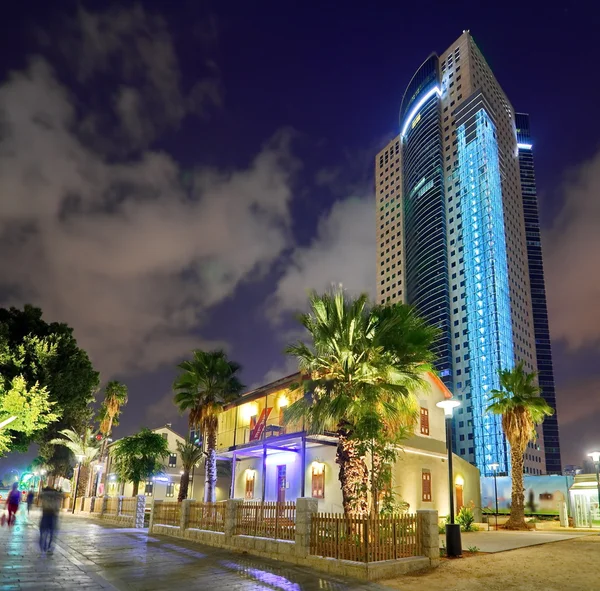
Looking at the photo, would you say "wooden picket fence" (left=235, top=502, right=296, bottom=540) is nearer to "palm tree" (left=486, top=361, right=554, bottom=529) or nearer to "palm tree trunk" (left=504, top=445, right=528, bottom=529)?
"palm tree trunk" (left=504, top=445, right=528, bottom=529)

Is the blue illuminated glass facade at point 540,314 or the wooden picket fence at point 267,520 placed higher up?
the blue illuminated glass facade at point 540,314

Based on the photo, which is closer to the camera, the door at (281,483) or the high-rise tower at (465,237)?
the door at (281,483)

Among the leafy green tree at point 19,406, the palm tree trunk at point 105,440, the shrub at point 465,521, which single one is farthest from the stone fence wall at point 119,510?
the shrub at point 465,521

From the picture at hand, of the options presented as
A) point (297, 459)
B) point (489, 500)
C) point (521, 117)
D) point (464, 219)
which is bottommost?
point (489, 500)

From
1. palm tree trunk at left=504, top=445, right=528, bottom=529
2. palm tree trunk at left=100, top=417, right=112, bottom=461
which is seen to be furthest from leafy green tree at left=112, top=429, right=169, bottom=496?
palm tree trunk at left=504, top=445, right=528, bottom=529

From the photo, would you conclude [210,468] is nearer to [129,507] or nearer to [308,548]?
[129,507]

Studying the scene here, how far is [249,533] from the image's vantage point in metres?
15.0

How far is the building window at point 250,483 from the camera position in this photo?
92.5 feet

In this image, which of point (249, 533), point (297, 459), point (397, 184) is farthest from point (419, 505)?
point (397, 184)

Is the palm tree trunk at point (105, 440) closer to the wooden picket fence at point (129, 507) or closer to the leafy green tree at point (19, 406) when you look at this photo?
the wooden picket fence at point (129, 507)

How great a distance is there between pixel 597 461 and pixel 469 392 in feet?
324

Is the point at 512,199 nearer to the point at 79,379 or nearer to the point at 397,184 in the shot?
the point at 397,184

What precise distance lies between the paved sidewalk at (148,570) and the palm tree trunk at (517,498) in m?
17.2

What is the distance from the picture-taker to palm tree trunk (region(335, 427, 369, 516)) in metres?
13.4
